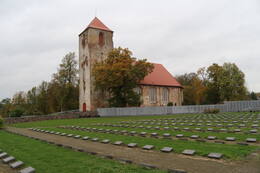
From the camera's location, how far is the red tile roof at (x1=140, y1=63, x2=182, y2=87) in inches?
1639

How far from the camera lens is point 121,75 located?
30.0 meters

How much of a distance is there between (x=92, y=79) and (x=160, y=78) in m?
15.5

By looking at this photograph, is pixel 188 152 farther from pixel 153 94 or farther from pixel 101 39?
pixel 101 39

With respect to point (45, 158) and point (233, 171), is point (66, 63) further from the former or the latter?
point (233, 171)

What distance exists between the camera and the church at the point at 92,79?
37.0 meters

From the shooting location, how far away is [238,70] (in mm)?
39781

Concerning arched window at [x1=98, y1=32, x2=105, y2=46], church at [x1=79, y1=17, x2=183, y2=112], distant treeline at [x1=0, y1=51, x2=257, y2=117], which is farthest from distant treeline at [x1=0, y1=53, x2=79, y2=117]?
arched window at [x1=98, y1=32, x2=105, y2=46]

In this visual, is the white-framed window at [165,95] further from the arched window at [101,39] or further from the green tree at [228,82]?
the arched window at [101,39]

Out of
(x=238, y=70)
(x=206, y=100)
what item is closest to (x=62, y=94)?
(x=206, y=100)

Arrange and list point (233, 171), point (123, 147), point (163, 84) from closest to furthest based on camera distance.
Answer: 1. point (233, 171)
2. point (123, 147)
3. point (163, 84)

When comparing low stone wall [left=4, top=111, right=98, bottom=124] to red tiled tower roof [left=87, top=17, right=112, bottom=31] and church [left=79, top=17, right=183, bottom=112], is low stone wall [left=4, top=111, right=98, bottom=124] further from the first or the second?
red tiled tower roof [left=87, top=17, right=112, bottom=31]

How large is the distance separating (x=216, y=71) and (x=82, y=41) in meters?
27.3

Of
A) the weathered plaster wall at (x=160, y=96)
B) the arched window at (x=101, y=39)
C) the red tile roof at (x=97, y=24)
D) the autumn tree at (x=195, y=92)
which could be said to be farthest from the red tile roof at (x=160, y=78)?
the red tile roof at (x=97, y=24)

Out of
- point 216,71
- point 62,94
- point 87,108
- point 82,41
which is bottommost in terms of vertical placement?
point 87,108
